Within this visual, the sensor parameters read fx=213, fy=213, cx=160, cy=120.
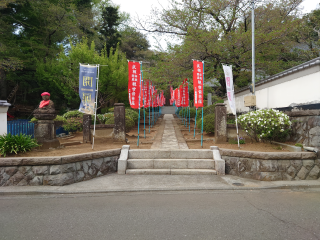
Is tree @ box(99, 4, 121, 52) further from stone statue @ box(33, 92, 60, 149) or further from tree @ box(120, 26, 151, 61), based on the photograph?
stone statue @ box(33, 92, 60, 149)

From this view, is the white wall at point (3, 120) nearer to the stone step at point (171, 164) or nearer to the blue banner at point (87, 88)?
the blue banner at point (87, 88)

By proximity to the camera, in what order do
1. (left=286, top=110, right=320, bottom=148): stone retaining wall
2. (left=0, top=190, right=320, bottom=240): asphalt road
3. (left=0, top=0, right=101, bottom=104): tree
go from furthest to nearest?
(left=0, top=0, right=101, bottom=104): tree
(left=286, top=110, right=320, bottom=148): stone retaining wall
(left=0, top=190, right=320, bottom=240): asphalt road

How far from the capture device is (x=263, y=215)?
13.3ft

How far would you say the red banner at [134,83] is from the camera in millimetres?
9422

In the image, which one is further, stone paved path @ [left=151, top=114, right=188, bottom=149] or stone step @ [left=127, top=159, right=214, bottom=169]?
stone paved path @ [left=151, top=114, right=188, bottom=149]

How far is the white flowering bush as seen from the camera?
7.35m

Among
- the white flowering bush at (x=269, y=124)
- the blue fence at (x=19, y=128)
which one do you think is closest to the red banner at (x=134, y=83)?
the white flowering bush at (x=269, y=124)

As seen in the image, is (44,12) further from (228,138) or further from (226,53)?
(228,138)

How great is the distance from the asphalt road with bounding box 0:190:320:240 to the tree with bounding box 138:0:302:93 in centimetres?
875

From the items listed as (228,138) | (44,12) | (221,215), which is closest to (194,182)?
(221,215)

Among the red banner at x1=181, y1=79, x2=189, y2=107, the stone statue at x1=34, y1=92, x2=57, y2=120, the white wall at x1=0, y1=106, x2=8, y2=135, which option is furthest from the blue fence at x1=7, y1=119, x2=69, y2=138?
the red banner at x1=181, y1=79, x2=189, y2=107

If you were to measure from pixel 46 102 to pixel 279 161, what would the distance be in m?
7.99

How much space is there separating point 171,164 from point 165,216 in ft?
10.3

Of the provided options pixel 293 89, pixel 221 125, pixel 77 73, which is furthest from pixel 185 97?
pixel 293 89
